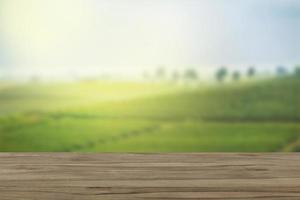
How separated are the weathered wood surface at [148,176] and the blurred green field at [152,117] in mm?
120

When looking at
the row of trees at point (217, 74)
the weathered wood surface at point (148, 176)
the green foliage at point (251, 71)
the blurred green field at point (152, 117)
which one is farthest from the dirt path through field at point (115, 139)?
the green foliage at point (251, 71)

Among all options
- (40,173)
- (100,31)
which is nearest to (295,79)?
(100,31)

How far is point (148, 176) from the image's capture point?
196cm

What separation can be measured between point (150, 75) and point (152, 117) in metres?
0.18

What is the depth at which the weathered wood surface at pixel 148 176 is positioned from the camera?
1781mm

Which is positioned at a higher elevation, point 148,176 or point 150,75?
point 150,75

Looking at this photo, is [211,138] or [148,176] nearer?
[148,176]

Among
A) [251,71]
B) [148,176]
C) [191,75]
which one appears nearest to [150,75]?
[191,75]

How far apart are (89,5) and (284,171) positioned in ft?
3.40

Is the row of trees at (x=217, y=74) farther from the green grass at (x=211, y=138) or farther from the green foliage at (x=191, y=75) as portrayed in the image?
the green grass at (x=211, y=138)

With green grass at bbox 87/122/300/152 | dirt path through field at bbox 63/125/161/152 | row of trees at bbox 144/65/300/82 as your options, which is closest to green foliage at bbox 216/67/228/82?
row of trees at bbox 144/65/300/82

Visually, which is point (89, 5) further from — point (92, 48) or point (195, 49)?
point (195, 49)

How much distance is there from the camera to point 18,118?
94.9 inches

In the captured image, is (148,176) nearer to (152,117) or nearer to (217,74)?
(152,117)
